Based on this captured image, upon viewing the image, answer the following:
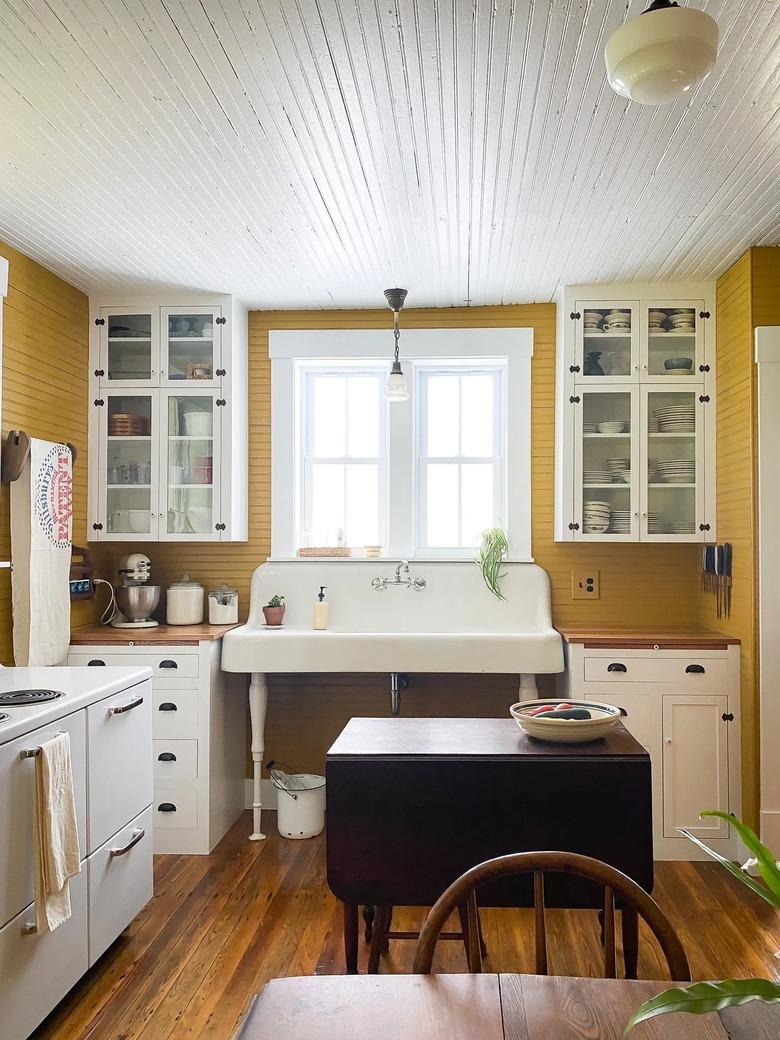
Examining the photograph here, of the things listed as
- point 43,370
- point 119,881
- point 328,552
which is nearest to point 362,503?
point 328,552

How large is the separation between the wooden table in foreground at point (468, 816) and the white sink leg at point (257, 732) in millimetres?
1690

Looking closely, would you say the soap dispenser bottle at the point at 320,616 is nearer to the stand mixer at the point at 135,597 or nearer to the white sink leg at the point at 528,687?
the stand mixer at the point at 135,597

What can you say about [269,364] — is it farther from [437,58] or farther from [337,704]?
[437,58]

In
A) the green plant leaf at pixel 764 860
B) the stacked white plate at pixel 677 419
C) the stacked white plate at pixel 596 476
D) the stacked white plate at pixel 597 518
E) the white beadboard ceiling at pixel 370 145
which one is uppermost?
the white beadboard ceiling at pixel 370 145

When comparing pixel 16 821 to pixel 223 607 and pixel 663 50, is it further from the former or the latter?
pixel 663 50

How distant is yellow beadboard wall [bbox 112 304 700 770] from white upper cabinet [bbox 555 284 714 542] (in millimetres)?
276

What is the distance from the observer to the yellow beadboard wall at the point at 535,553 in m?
4.45

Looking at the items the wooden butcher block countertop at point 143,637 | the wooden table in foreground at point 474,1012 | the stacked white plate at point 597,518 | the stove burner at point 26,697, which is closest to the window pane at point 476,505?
the stacked white plate at point 597,518

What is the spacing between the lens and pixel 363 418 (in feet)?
15.5

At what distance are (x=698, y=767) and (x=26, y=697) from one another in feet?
9.61

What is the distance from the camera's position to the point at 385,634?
3.94m

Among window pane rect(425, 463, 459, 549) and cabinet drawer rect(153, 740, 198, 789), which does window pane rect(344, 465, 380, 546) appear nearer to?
window pane rect(425, 463, 459, 549)

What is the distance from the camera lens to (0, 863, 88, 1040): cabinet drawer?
7.13ft

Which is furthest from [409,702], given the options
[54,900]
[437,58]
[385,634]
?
[437,58]
